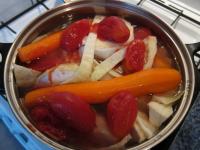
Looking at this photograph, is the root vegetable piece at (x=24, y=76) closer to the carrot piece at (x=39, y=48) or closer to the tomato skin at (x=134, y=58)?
the carrot piece at (x=39, y=48)

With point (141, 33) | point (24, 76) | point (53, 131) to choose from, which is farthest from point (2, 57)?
point (141, 33)

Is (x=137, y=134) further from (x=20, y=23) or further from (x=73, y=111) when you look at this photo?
(x=20, y=23)

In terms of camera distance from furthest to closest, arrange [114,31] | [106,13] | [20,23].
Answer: [20,23], [106,13], [114,31]

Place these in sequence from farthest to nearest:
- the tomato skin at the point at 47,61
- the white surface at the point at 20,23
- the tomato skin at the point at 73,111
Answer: the white surface at the point at 20,23, the tomato skin at the point at 47,61, the tomato skin at the point at 73,111

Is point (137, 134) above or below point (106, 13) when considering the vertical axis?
below

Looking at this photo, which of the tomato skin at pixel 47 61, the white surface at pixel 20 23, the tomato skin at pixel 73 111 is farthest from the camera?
the white surface at pixel 20 23

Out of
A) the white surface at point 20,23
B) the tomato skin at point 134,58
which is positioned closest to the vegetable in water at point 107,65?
the tomato skin at point 134,58

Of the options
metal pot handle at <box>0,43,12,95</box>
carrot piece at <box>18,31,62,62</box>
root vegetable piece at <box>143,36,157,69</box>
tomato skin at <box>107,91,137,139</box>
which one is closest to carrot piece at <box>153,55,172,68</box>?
root vegetable piece at <box>143,36,157,69</box>

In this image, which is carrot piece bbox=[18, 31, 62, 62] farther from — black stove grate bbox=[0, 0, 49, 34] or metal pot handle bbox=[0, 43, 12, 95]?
black stove grate bbox=[0, 0, 49, 34]
